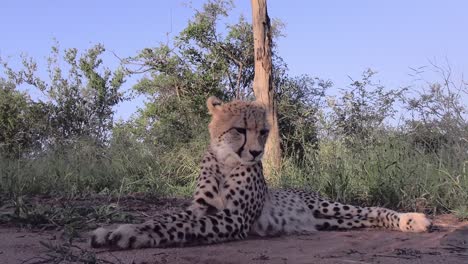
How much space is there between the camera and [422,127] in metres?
6.14

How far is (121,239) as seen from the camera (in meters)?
2.65

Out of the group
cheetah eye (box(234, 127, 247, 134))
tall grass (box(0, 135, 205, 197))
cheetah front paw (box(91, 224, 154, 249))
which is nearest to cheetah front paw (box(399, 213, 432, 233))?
cheetah eye (box(234, 127, 247, 134))

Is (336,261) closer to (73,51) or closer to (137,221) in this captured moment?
(137,221)

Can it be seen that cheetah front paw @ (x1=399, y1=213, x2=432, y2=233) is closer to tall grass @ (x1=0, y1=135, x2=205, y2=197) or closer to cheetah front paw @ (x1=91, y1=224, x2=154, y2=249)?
cheetah front paw @ (x1=91, y1=224, x2=154, y2=249)

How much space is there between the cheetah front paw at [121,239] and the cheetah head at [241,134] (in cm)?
96

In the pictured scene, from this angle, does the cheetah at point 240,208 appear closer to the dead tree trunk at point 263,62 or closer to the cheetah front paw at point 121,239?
the cheetah front paw at point 121,239

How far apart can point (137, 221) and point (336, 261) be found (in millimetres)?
1784

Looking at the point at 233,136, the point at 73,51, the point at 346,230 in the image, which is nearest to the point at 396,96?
the point at 346,230

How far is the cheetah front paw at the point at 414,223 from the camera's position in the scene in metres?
3.65

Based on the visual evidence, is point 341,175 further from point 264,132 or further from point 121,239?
point 121,239

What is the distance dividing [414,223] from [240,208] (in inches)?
49.1

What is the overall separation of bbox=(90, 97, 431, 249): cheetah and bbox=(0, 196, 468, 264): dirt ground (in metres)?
0.09

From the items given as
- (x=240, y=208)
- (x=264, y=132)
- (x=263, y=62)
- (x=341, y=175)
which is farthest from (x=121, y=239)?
(x=263, y=62)

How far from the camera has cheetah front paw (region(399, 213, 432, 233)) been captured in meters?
3.65
